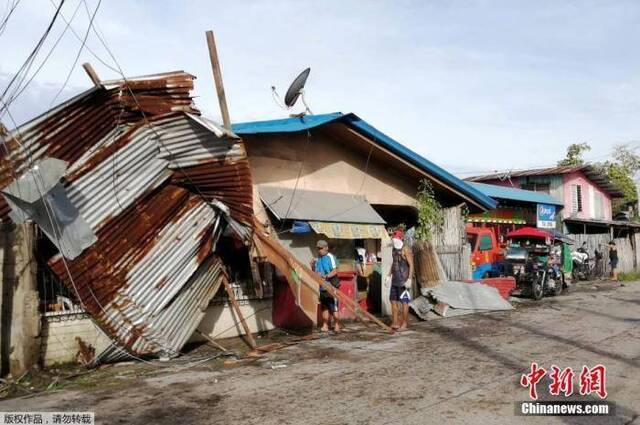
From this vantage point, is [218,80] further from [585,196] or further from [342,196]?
[585,196]

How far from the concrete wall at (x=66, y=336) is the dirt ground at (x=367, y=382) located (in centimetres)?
51

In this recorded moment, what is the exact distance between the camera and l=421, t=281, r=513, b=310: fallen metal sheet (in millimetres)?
13781

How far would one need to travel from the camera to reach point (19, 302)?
25.2 ft

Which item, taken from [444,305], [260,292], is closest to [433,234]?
[444,305]

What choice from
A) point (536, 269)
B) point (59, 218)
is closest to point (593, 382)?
point (59, 218)

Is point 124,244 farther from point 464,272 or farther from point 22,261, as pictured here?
point 464,272

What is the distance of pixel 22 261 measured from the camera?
307 inches

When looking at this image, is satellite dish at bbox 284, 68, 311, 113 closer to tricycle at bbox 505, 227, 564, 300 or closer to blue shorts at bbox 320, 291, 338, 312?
blue shorts at bbox 320, 291, 338, 312

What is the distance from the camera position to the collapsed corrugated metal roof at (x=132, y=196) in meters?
7.79

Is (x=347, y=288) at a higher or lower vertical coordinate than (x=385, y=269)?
lower

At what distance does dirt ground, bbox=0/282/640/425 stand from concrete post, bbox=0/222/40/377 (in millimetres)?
798

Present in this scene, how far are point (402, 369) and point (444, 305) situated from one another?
229 inches

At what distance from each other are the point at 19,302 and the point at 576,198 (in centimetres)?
2958

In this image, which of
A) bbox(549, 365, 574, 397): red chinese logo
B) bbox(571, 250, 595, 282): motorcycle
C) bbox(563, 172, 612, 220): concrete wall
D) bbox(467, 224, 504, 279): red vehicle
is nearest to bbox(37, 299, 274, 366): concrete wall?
bbox(549, 365, 574, 397): red chinese logo
